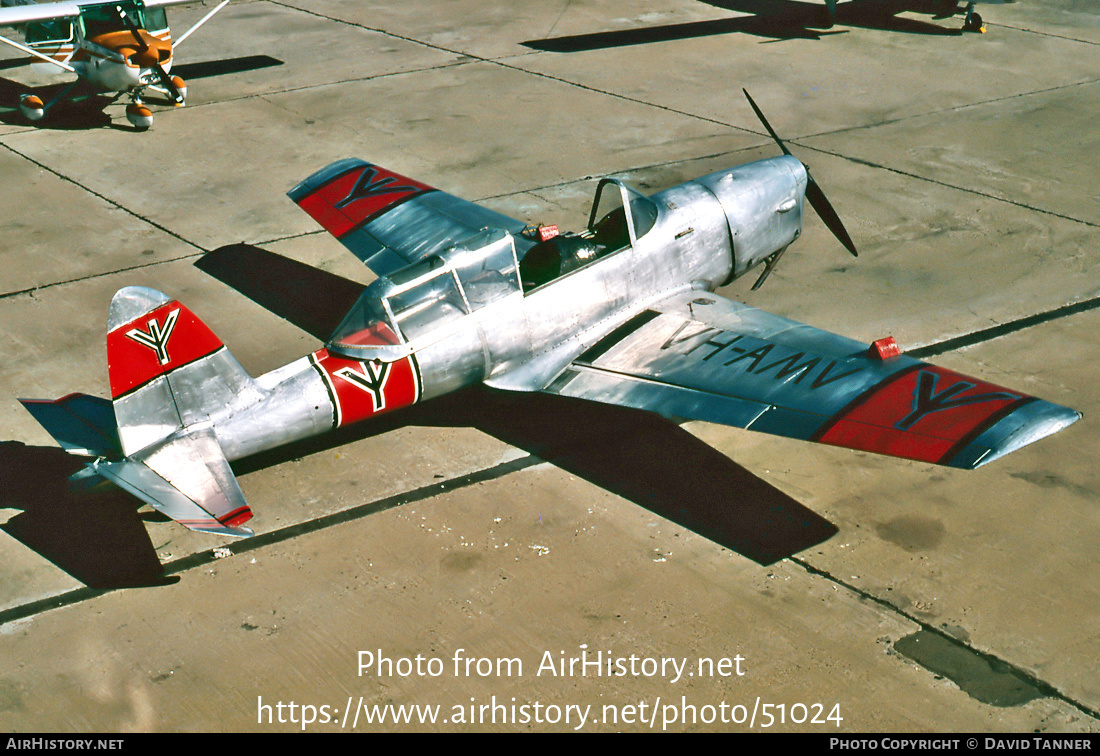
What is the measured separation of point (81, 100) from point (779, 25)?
15.1 metres

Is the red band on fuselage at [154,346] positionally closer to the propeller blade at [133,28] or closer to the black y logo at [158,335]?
the black y logo at [158,335]

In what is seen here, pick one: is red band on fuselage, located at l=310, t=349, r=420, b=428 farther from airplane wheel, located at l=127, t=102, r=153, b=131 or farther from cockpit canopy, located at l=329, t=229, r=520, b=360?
airplane wheel, located at l=127, t=102, r=153, b=131

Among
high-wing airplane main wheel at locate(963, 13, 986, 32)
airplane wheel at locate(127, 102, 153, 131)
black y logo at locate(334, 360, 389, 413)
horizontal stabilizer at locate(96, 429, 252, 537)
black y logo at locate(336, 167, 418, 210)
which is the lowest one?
horizontal stabilizer at locate(96, 429, 252, 537)

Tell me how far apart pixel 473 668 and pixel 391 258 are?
555cm

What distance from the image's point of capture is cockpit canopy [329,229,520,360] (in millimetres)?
9219

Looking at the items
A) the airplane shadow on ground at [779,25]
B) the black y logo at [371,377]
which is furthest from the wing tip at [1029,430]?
the airplane shadow on ground at [779,25]

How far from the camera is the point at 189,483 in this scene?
7.91 meters

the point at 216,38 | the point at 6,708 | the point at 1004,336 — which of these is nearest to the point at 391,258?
the point at 6,708

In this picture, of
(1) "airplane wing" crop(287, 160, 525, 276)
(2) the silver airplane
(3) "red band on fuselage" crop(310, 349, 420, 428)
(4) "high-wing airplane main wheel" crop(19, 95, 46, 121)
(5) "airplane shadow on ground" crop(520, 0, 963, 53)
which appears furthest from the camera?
(5) "airplane shadow on ground" crop(520, 0, 963, 53)

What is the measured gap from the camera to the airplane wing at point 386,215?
11648 mm

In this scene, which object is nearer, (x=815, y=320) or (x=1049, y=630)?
(x=1049, y=630)

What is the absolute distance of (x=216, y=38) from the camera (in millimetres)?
23328

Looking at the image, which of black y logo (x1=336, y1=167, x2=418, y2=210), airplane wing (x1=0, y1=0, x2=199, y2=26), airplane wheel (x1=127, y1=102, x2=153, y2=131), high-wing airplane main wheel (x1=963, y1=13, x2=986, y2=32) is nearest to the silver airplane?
black y logo (x1=336, y1=167, x2=418, y2=210)
